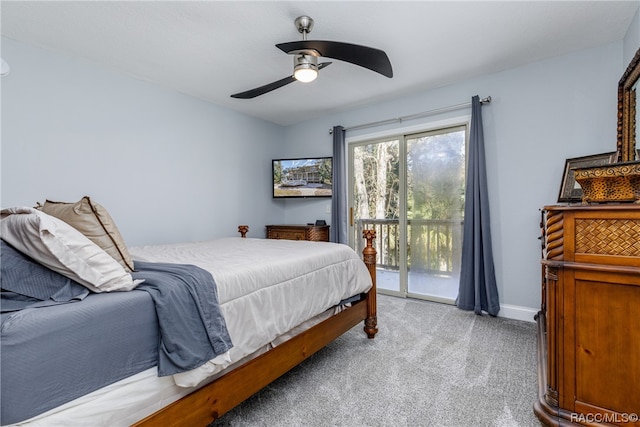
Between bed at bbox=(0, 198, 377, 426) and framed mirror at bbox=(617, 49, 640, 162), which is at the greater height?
framed mirror at bbox=(617, 49, 640, 162)

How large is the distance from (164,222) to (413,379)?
9.77 feet

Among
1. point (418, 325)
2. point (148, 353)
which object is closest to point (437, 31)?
point (418, 325)

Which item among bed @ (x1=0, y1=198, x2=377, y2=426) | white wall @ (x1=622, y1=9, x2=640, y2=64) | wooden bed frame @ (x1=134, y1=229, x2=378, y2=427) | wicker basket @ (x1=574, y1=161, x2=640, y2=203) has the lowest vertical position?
wooden bed frame @ (x1=134, y1=229, x2=378, y2=427)

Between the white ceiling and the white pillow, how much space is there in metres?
1.79

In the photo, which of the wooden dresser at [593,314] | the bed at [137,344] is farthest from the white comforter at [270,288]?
the wooden dresser at [593,314]

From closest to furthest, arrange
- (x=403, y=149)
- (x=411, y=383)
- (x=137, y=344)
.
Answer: (x=137, y=344) < (x=411, y=383) < (x=403, y=149)

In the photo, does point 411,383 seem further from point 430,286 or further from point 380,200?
point 380,200

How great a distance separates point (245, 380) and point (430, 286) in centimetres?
287

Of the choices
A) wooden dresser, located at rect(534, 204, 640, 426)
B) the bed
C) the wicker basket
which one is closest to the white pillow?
the bed

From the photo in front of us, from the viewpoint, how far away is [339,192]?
4.26 meters

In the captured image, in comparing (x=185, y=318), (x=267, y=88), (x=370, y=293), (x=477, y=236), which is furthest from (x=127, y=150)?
(x=477, y=236)

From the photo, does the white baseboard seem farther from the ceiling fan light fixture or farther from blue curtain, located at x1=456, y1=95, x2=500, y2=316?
the ceiling fan light fixture

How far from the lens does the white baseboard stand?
304cm

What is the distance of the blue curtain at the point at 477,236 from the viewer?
3.16m
